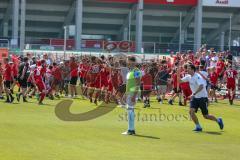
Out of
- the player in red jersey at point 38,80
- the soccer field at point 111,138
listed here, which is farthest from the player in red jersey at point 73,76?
the soccer field at point 111,138

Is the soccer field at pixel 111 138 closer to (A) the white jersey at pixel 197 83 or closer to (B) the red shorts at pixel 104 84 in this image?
(A) the white jersey at pixel 197 83

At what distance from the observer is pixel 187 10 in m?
72.0

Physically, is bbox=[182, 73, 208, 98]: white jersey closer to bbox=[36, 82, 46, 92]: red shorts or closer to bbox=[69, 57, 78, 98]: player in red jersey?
bbox=[36, 82, 46, 92]: red shorts

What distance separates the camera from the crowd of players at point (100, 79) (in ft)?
89.9

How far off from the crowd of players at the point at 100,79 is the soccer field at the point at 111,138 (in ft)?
13.7

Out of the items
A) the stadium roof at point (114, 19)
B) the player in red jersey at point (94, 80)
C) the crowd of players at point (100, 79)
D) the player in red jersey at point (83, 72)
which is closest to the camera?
the crowd of players at point (100, 79)

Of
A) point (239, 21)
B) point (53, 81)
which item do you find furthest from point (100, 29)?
point (53, 81)

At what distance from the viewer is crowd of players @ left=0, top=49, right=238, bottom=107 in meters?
27.4

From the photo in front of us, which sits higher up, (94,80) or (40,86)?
(94,80)

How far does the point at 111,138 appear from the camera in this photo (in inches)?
614

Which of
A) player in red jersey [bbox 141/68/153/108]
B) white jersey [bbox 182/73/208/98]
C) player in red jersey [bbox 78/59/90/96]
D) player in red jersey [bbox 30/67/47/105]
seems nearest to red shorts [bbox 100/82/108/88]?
player in red jersey [bbox 141/68/153/108]

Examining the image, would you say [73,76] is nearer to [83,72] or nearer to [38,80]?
[83,72]

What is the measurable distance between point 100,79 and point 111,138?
13000mm

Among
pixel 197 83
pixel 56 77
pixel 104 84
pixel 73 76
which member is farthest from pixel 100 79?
pixel 197 83
